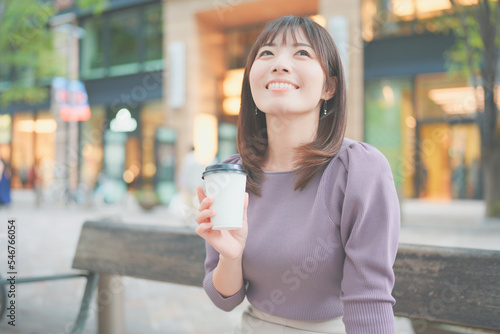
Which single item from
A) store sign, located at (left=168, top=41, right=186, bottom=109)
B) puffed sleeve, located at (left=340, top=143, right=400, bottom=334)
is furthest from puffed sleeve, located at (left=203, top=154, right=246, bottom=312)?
store sign, located at (left=168, top=41, right=186, bottom=109)

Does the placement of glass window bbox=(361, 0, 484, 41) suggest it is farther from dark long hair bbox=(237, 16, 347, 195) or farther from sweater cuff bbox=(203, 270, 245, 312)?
sweater cuff bbox=(203, 270, 245, 312)

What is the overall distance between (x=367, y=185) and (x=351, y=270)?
24 centimetres

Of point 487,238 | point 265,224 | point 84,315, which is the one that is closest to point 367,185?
point 265,224

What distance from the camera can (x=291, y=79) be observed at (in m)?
1.42

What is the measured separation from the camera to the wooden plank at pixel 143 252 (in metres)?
2.34

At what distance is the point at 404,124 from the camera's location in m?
15.8

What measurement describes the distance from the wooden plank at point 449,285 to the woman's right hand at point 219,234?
728 mm

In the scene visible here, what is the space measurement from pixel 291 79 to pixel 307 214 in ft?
1.37

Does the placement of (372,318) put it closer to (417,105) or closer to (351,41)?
(351,41)

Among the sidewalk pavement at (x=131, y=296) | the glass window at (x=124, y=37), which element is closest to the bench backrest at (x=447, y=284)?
the sidewalk pavement at (x=131, y=296)

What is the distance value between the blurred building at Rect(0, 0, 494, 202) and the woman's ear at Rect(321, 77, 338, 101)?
35.0 ft

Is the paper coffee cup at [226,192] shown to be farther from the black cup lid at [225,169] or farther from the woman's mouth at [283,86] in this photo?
the woman's mouth at [283,86]

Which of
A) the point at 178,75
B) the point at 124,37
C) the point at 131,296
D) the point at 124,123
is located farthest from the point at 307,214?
the point at 124,37

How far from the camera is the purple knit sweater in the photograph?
4.08ft
